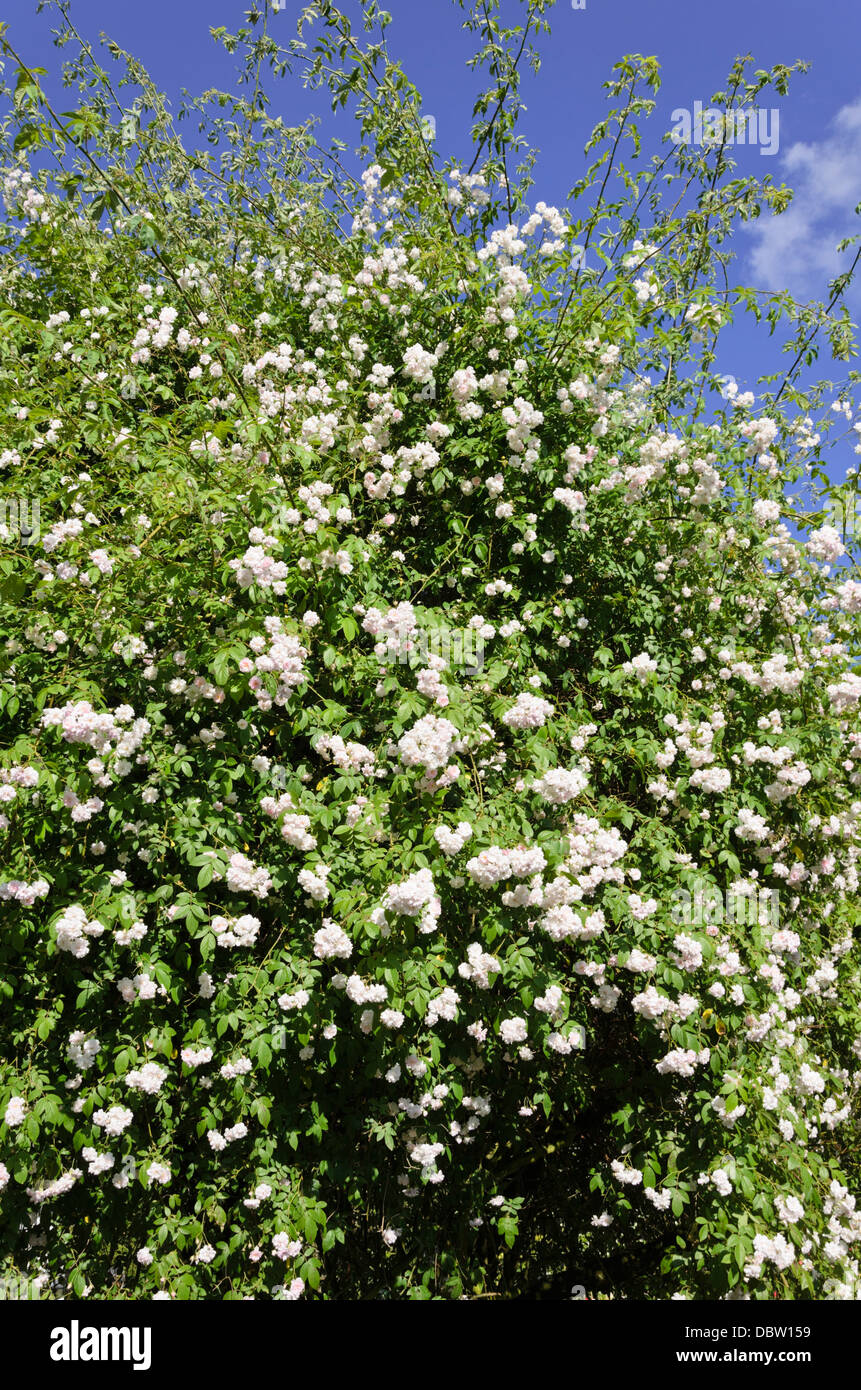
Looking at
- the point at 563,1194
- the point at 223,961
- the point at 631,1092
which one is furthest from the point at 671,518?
the point at 563,1194

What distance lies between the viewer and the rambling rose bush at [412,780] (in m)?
2.64

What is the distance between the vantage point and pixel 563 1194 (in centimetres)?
379

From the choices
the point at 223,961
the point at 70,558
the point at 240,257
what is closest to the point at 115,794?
the point at 223,961

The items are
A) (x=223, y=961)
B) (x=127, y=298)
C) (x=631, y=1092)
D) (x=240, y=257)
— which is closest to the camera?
(x=223, y=961)

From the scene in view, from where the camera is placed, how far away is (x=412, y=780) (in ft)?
8.58

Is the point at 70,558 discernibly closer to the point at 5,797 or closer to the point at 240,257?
the point at 5,797

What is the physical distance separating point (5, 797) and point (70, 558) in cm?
89

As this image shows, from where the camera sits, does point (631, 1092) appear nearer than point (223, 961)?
No

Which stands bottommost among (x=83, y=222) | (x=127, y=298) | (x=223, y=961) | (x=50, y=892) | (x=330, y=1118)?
(x=330, y=1118)

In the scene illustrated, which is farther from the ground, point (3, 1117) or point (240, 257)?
point (240, 257)

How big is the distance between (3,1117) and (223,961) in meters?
0.84

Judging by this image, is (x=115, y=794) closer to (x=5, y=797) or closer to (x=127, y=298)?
(x=5, y=797)

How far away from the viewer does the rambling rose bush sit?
2645 mm
